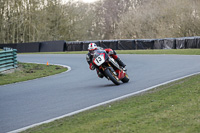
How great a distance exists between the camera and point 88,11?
6531cm

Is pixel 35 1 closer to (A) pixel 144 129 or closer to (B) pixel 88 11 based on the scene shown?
(B) pixel 88 11

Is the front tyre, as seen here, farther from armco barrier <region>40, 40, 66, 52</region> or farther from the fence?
armco barrier <region>40, 40, 66, 52</region>

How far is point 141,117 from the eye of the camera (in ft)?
20.7

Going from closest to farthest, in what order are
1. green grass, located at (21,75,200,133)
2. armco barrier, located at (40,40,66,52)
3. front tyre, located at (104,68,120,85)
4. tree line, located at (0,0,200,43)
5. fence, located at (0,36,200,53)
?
green grass, located at (21,75,200,133), front tyre, located at (104,68,120,85), fence, located at (0,36,200,53), armco barrier, located at (40,40,66,52), tree line, located at (0,0,200,43)

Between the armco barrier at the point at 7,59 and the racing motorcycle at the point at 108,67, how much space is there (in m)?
9.03

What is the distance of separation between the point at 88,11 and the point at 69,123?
59615 mm

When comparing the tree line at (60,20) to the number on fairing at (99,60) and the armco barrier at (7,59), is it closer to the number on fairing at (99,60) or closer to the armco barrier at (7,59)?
the armco barrier at (7,59)

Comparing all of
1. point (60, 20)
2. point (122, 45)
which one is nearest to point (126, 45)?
point (122, 45)

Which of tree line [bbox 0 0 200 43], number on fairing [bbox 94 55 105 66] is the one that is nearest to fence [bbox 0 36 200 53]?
tree line [bbox 0 0 200 43]

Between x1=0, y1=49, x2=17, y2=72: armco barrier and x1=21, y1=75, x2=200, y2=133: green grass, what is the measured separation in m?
12.6

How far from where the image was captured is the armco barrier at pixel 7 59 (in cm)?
1995

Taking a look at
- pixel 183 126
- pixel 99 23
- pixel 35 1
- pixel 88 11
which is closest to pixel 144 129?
pixel 183 126

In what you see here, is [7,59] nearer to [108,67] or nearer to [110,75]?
[108,67]

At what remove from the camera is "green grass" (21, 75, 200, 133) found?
18.1ft
